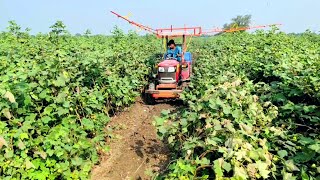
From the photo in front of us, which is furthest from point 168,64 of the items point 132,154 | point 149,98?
point 132,154

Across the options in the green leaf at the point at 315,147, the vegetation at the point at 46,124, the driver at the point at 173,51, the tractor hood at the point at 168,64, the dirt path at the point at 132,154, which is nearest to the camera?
the green leaf at the point at 315,147

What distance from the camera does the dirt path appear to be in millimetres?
4734

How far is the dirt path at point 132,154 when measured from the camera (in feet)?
15.5

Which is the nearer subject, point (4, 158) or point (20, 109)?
point (4, 158)

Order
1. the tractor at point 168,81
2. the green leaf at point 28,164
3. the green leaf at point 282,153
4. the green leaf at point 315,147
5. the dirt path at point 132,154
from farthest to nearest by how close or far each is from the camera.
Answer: the tractor at point 168,81 < the dirt path at point 132,154 < the green leaf at point 28,164 < the green leaf at point 282,153 < the green leaf at point 315,147

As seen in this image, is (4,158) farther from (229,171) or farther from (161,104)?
(161,104)

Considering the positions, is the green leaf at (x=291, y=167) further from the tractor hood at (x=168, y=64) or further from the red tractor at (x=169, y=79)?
the tractor hood at (x=168, y=64)

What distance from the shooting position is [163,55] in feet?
32.9

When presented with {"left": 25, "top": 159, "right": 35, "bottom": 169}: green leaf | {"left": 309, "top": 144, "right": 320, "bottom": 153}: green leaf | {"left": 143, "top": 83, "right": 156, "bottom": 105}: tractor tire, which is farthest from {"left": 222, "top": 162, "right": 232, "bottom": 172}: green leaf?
{"left": 143, "top": 83, "right": 156, "bottom": 105}: tractor tire

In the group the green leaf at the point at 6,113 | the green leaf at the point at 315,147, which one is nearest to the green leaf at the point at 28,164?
the green leaf at the point at 6,113

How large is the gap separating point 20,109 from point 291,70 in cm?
422

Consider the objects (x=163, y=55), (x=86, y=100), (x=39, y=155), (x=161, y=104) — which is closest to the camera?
(x=39, y=155)

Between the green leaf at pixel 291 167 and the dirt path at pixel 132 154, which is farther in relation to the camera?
the dirt path at pixel 132 154

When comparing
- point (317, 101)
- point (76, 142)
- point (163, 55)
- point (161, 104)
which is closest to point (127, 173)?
point (76, 142)
